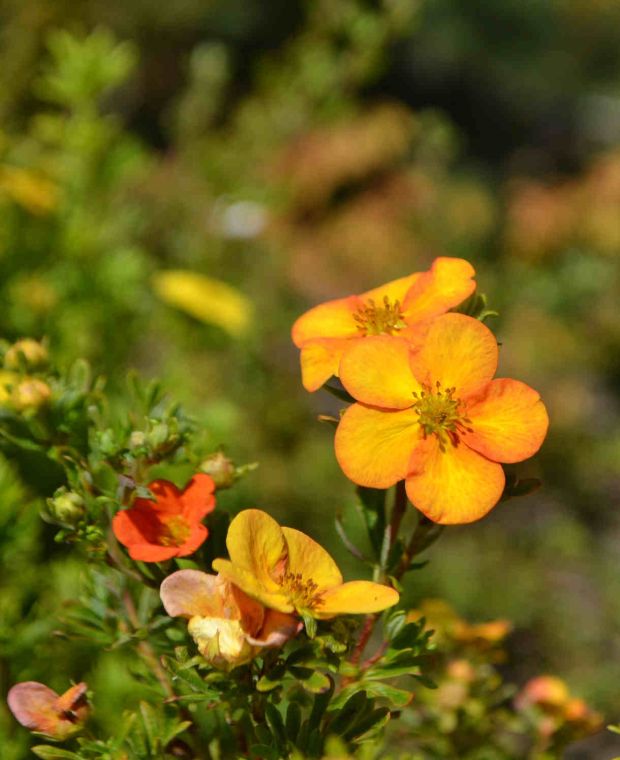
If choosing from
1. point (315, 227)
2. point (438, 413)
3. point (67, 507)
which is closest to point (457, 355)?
point (438, 413)

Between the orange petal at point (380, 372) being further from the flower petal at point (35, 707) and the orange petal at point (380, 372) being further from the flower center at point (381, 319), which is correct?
the flower petal at point (35, 707)

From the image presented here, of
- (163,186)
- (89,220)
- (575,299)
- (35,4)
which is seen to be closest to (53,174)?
(89,220)

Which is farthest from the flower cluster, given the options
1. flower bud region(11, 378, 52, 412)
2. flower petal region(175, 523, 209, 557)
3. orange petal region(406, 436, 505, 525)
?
flower bud region(11, 378, 52, 412)

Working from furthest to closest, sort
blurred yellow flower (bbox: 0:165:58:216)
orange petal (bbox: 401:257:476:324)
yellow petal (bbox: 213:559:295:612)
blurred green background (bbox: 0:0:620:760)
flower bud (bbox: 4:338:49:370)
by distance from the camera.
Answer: blurred green background (bbox: 0:0:620:760) → blurred yellow flower (bbox: 0:165:58:216) → flower bud (bbox: 4:338:49:370) → orange petal (bbox: 401:257:476:324) → yellow petal (bbox: 213:559:295:612)

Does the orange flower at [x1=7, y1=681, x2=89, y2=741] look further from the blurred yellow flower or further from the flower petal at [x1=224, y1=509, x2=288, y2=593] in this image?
the blurred yellow flower

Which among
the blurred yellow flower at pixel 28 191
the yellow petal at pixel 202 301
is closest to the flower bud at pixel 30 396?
the blurred yellow flower at pixel 28 191

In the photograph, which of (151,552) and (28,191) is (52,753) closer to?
(151,552)
